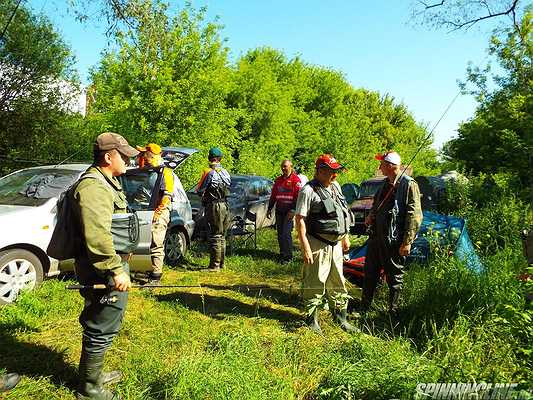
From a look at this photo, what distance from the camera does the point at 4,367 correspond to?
3.76 metres

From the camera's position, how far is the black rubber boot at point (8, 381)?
11.1ft

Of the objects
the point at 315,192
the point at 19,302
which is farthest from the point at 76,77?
the point at 315,192

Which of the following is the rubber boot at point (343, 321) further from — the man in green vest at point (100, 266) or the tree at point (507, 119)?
the tree at point (507, 119)

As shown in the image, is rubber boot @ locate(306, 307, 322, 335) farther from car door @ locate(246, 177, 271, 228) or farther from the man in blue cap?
car door @ locate(246, 177, 271, 228)

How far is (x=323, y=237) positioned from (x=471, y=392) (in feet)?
8.17

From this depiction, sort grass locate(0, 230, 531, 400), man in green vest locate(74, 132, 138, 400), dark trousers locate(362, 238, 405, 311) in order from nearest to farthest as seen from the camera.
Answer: man in green vest locate(74, 132, 138, 400) < grass locate(0, 230, 531, 400) < dark trousers locate(362, 238, 405, 311)

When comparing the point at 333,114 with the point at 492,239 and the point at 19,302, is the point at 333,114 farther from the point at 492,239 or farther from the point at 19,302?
the point at 19,302

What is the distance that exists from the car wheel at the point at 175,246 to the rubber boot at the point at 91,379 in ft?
14.3

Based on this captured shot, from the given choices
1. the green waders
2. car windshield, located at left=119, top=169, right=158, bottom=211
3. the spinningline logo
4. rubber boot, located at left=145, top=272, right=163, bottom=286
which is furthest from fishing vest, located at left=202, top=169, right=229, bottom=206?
the spinningline logo

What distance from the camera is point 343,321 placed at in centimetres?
491

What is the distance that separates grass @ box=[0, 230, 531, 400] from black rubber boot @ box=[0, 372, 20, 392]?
0.27 ft

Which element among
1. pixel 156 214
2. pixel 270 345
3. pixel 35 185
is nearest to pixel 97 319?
pixel 270 345

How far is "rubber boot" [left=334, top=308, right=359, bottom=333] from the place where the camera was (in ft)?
15.7

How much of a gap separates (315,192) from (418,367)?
6.97ft
